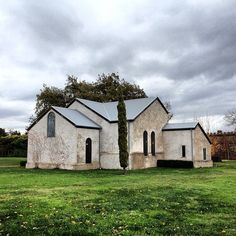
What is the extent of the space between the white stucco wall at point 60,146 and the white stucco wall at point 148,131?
13.4 ft

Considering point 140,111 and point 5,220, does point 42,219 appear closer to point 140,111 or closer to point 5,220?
point 5,220

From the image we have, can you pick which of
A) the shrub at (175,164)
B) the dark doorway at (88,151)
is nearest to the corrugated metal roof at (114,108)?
the dark doorway at (88,151)

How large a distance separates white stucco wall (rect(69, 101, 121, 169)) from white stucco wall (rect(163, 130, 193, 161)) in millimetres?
7690

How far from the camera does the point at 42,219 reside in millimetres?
9156

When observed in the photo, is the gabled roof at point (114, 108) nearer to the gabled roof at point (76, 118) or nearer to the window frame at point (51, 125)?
the gabled roof at point (76, 118)

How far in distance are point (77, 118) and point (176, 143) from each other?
12.3 m

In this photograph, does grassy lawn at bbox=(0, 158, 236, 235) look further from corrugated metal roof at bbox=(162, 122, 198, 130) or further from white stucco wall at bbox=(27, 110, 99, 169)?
corrugated metal roof at bbox=(162, 122, 198, 130)

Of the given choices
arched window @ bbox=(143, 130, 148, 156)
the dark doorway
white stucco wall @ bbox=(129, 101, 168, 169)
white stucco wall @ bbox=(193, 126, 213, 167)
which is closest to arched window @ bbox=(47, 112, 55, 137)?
the dark doorway

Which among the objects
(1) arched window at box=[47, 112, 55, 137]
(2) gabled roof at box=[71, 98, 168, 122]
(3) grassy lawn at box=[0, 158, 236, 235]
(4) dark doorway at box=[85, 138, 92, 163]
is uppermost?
(2) gabled roof at box=[71, 98, 168, 122]

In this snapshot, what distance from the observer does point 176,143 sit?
38344 millimetres

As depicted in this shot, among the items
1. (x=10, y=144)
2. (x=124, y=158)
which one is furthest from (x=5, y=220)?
(x=10, y=144)

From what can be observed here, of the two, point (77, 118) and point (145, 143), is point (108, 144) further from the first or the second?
point (77, 118)

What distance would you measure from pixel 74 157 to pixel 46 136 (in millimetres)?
4753

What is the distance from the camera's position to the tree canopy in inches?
1977
